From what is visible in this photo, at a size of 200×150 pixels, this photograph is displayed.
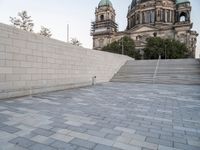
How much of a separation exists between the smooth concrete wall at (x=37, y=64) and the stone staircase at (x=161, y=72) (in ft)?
15.1

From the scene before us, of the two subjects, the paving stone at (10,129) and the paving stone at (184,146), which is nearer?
the paving stone at (184,146)

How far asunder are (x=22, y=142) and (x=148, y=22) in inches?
2126

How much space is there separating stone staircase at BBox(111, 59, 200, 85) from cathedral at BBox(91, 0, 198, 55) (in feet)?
96.7

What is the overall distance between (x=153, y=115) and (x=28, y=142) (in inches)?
115

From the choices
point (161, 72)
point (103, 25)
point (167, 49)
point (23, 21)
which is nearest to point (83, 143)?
point (161, 72)

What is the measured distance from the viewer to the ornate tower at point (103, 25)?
5482 centimetres

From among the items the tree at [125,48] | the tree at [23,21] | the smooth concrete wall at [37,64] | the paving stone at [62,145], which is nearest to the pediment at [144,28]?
the tree at [125,48]

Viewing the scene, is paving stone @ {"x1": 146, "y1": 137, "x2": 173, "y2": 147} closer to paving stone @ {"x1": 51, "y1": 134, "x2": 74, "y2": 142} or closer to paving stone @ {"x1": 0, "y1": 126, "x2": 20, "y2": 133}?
paving stone @ {"x1": 51, "y1": 134, "x2": 74, "y2": 142}

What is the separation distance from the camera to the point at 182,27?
150 feet

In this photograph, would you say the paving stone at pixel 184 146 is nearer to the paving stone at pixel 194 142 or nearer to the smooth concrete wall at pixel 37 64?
the paving stone at pixel 194 142

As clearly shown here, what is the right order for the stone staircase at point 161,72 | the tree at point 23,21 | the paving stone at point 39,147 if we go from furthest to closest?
the tree at point 23,21 < the stone staircase at point 161,72 < the paving stone at point 39,147

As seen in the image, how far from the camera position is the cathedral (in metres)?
46.3

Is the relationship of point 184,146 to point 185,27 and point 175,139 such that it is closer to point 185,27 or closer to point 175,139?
point 175,139

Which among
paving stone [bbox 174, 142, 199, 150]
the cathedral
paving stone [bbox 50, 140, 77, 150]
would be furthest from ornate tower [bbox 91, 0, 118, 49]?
paving stone [bbox 50, 140, 77, 150]
